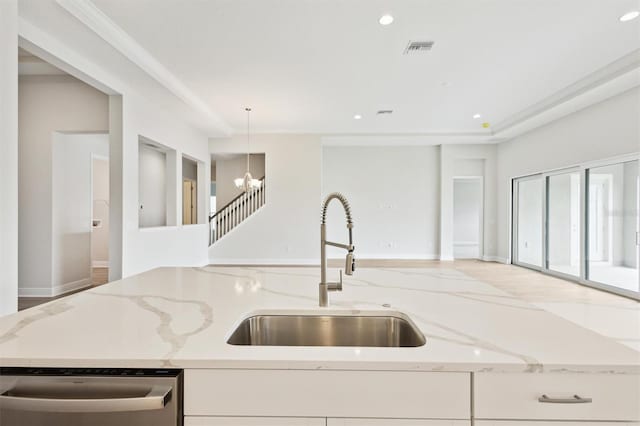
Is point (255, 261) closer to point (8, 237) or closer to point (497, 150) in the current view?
point (8, 237)

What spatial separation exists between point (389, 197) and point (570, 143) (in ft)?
12.3

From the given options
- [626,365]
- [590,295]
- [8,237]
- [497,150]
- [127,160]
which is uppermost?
[497,150]

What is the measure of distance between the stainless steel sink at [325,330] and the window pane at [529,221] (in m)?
6.80

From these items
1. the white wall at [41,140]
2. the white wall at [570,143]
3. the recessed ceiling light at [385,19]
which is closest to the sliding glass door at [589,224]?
the white wall at [570,143]

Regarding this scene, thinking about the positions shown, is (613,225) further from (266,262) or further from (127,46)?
(127,46)

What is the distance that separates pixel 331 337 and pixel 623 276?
5.56 meters

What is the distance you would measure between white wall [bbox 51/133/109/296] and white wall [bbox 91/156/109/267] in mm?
1560

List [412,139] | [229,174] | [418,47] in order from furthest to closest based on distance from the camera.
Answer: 1. [229,174]
2. [412,139]
3. [418,47]

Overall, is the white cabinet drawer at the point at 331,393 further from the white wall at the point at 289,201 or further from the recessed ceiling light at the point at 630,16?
the white wall at the point at 289,201

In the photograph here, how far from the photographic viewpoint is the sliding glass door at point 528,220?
257 inches

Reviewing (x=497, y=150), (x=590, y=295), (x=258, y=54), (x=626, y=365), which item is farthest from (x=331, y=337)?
(x=497, y=150)

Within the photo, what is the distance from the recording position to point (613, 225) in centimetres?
475

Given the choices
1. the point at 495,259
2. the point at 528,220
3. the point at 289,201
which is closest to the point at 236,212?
the point at 289,201

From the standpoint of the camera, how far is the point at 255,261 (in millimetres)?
7371
